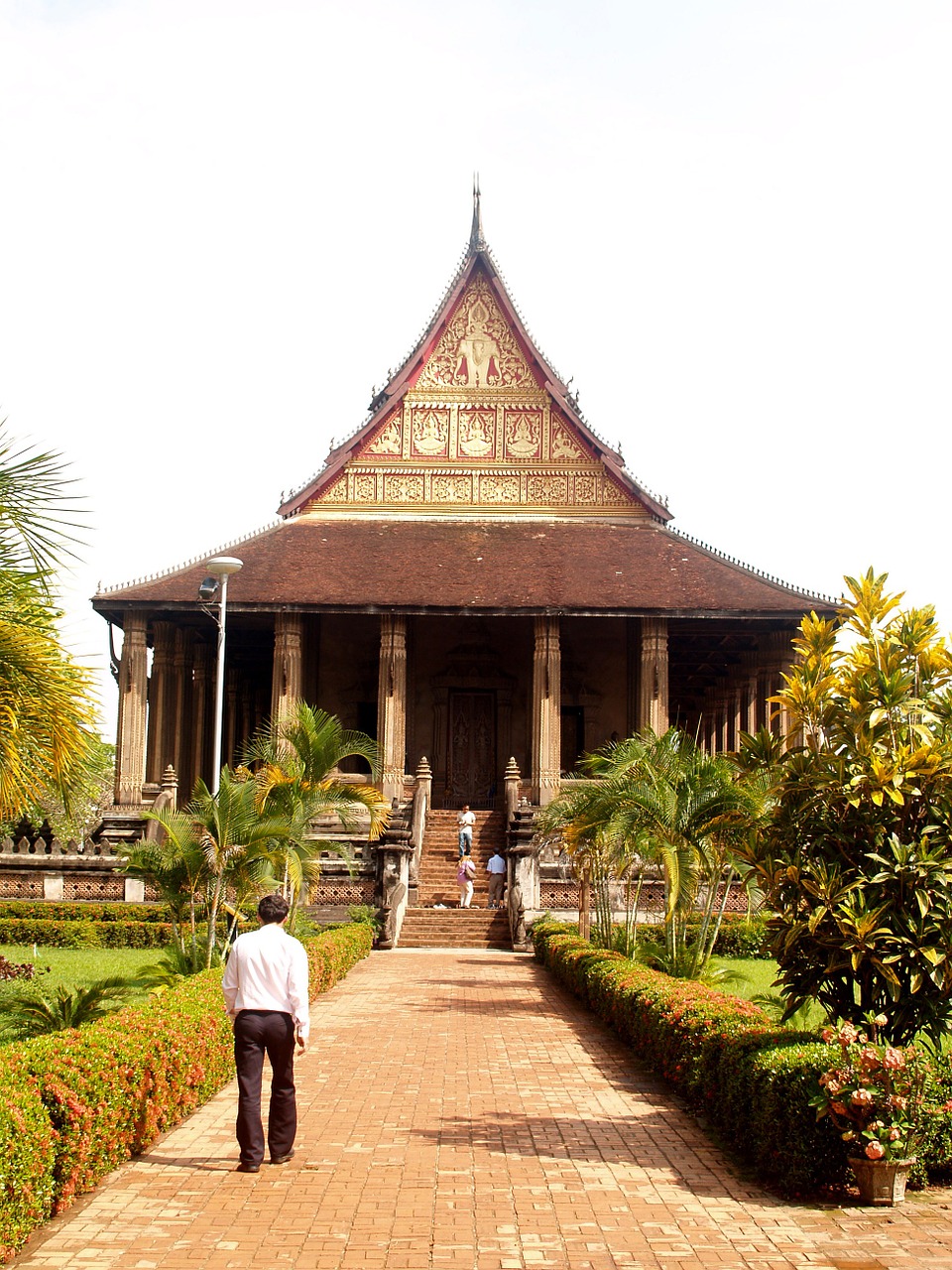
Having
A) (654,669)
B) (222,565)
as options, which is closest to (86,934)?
(222,565)

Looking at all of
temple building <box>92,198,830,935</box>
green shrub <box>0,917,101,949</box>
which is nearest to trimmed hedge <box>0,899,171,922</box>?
green shrub <box>0,917,101,949</box>

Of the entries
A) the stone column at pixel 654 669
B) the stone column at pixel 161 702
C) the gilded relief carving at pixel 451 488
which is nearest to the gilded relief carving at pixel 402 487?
the gilded relief carving at pixel 451 488

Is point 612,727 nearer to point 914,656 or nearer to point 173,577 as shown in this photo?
point 173,577

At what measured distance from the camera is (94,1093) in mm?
6531

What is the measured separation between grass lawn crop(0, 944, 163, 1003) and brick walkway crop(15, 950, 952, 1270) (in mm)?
5721

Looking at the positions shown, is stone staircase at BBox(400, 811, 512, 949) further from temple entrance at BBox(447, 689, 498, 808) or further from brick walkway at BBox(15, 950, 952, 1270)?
brick walkway at BBox(15, 950, 952, 1270)

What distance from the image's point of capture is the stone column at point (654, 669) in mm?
27391

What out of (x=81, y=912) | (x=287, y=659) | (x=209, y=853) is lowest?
(x=81, y=912)

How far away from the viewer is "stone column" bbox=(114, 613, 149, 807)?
87.1ft

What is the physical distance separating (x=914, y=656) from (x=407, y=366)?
24.2 metres

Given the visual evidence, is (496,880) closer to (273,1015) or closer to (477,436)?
(477,436)

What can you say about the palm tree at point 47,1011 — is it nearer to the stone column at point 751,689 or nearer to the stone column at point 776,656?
the stone column at point 776,656

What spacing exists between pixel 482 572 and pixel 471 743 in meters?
4.55

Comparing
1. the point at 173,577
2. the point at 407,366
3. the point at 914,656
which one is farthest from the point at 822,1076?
the point at 407,366
